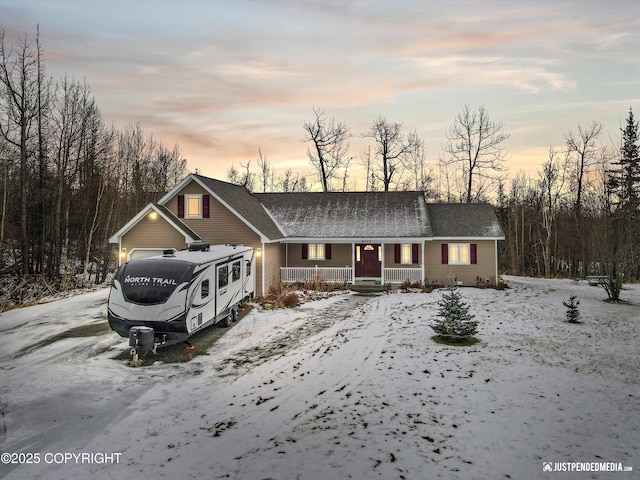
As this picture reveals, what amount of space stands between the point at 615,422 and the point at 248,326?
10.5 metres

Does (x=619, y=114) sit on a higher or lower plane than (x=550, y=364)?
higher

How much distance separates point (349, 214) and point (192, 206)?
1016cm

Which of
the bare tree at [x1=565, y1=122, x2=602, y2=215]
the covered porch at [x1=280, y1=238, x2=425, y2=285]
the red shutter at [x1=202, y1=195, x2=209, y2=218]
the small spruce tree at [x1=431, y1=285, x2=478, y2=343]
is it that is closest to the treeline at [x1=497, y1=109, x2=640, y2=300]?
the bare tree at [x1=565, y1=122, x2=602, y2=215]

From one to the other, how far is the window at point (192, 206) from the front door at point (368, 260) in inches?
395

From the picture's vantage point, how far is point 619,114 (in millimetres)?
22641

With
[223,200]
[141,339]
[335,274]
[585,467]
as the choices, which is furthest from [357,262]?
[585,467]

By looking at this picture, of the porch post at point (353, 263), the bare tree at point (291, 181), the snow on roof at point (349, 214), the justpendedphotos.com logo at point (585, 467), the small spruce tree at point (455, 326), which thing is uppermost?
the bare tree at point (291, 181)

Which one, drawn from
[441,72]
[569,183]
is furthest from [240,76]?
[569,183]

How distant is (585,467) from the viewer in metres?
4.90

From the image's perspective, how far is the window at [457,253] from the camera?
22.7m

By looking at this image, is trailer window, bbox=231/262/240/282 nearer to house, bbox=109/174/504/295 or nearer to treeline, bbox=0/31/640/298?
house, bbox=109/174/504/295

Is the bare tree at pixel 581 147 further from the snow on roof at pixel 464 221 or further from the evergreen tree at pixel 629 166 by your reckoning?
the snow on roof at pixel 464 221

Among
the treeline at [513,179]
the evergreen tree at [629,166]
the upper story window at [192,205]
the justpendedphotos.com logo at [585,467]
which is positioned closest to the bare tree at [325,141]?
the treeline at [513,179]

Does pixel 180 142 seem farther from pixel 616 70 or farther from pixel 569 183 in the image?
pixel 569 183
